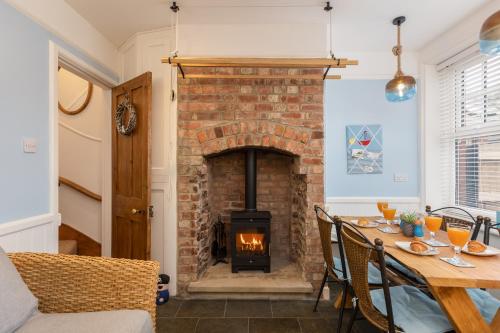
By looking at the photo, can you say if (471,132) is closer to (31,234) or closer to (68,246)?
(31,234)

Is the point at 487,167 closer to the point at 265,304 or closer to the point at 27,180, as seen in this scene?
the point at 265,304

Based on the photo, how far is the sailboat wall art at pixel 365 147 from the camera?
10.2 feet

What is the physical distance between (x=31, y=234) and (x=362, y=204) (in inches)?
125

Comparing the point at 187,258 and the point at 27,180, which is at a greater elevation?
the point at 27,180

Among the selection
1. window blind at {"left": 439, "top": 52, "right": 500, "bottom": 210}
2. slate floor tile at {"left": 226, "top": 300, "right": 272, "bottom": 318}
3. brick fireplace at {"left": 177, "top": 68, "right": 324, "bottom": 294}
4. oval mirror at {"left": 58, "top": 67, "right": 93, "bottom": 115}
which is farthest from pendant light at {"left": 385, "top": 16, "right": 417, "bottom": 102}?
oval mirror at {"left": 58, "top": 67, "right": 93, "bottom": 115}

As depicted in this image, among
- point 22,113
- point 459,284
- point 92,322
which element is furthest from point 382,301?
point 22,113

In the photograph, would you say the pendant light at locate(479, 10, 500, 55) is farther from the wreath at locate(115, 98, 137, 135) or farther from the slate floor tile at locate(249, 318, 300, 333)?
the wreath at locate(115, 98, 137, 135)

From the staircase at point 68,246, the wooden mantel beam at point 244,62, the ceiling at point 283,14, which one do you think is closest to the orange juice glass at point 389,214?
the wooden mantel beam at point 244,62

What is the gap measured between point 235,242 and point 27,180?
1786 millimetres

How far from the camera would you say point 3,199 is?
1.60 metres

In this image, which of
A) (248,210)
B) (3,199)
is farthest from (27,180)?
(248,210)

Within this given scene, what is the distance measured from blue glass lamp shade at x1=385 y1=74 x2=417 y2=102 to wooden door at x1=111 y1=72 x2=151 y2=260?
7.14 feet

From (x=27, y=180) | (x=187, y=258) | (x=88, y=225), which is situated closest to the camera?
(x=27, y=180)

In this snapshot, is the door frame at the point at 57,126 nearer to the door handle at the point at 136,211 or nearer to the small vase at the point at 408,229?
the door handle at the point at 136,211
